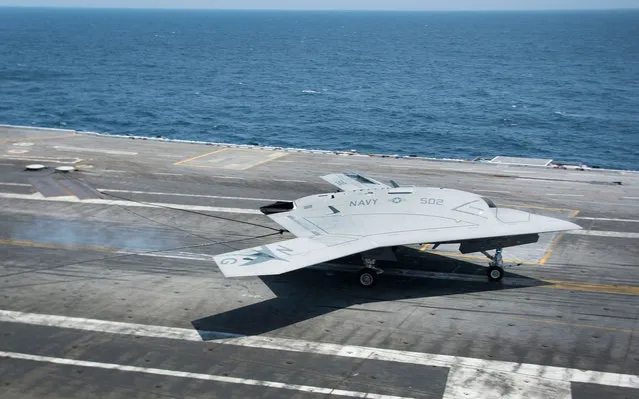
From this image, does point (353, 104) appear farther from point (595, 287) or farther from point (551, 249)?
point (595, 287)

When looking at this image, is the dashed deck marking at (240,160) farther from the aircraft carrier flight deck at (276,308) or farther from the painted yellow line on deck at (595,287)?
the painted yellow line on deck at (595,287)

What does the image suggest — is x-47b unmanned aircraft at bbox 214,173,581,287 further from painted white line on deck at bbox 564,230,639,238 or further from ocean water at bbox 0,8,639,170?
ocean water at bbox 0,8,639,170

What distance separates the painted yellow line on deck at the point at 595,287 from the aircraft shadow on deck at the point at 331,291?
61cm

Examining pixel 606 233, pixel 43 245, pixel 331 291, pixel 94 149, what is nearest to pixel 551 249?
pixel 606 233

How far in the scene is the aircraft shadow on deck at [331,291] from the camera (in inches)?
986

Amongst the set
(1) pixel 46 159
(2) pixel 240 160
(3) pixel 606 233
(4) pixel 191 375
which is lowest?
→ (1) pixel 46 159

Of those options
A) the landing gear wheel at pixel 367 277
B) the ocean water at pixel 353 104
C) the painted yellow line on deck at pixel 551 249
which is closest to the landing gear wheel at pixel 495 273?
the painted yellow line on deck at pixel 551 249

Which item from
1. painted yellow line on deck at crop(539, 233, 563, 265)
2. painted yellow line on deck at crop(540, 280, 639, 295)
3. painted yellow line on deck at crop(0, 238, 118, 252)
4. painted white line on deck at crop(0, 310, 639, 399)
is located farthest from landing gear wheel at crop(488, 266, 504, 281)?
A: painted yellow line on deck at crop(0, 238, 118, 252)

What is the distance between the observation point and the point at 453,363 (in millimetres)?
22125

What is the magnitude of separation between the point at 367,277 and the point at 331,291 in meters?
1.50

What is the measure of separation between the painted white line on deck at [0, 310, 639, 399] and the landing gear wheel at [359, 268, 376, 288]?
5.34 meters

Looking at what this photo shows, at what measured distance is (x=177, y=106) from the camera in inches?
4535

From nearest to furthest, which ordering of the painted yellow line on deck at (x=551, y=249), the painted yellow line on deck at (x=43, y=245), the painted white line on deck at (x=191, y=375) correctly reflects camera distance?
1. the painted white line on deck at (x=191, y=375)
2. the painted yellow line on deck at (x=551, y=249)
3. the painted yellow line on deck at (x=43, y=245)

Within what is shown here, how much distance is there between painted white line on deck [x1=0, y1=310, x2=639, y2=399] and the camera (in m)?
20.6
